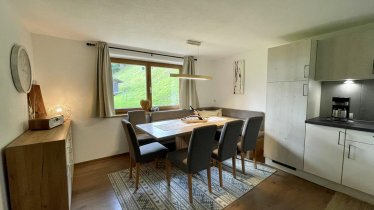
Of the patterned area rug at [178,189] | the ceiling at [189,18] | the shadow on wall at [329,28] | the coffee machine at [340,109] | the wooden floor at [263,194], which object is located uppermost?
the ceiling at [189,18]

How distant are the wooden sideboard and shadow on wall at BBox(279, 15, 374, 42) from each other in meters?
3.52

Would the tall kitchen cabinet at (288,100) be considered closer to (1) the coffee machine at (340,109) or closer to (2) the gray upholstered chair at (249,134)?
(1) the coffee machine at (340,109)

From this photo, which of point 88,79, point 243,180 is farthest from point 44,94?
point 243,180

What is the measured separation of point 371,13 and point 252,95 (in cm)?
221

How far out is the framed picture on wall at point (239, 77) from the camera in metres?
4.05

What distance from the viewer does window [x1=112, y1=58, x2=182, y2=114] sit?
351 centimetres

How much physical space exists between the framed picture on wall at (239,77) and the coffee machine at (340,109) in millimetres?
1873

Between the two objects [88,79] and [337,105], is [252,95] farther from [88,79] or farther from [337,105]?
[88,79]

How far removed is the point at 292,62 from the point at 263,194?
1956mm

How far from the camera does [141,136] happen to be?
304cm

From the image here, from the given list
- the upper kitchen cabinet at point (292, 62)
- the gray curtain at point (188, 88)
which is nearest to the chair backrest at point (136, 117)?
the gray curtain at point (188, 88)

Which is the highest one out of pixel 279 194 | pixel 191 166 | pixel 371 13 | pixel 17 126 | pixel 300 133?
pixel 371 13

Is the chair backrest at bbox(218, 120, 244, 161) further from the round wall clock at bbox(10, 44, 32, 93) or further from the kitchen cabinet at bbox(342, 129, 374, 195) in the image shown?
the round wall clock at bbox(10, 44, 32, 93)

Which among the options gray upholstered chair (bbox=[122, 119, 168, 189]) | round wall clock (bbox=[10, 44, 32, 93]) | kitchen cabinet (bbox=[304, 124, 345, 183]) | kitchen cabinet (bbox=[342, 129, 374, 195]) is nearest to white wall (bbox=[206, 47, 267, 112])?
kitchen cabinet (bbox=[304, 124, 345, 183])
